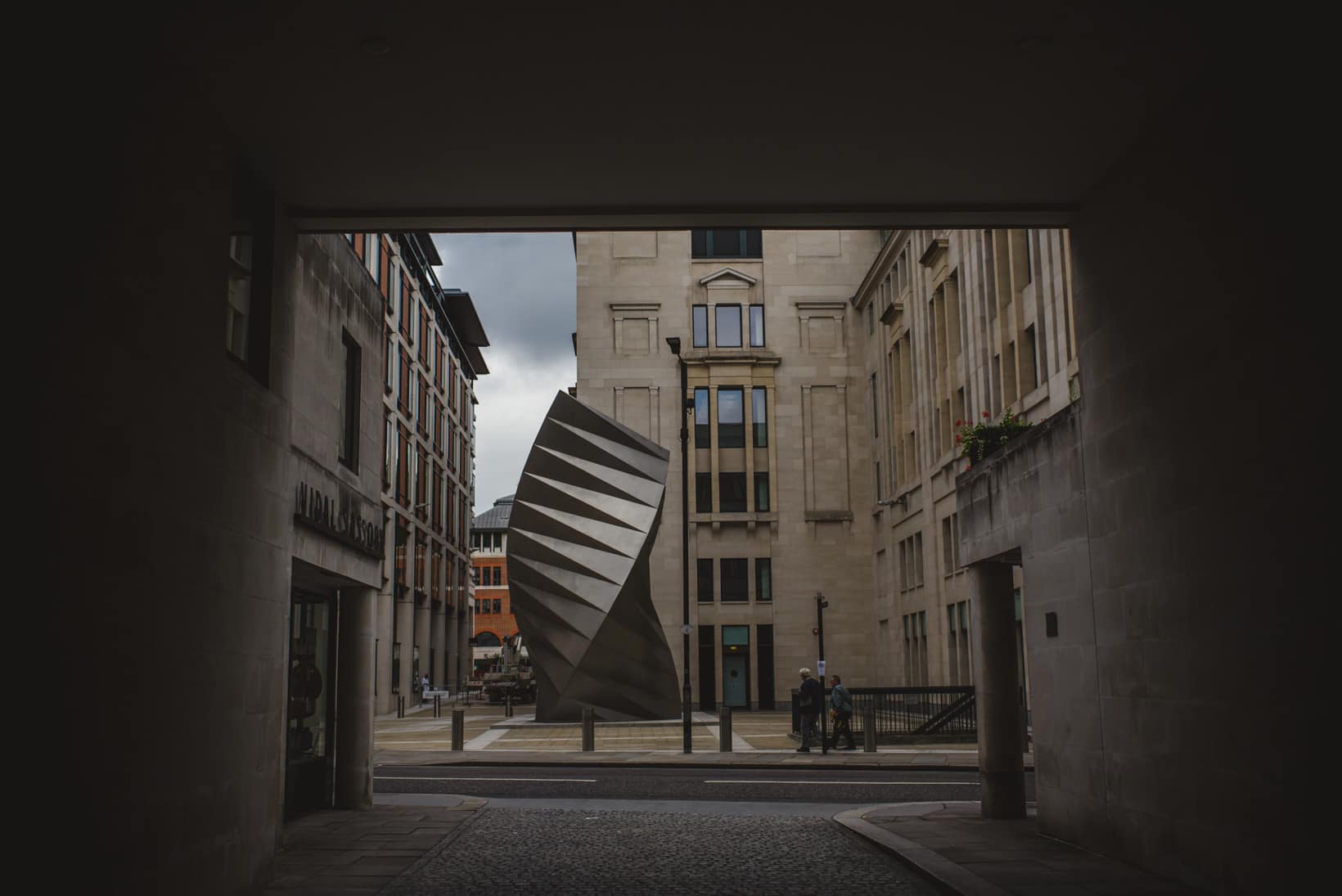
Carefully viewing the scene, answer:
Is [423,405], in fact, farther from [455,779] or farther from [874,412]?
[455,779]

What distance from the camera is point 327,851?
11719mm

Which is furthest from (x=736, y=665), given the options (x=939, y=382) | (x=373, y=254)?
(x=373, y=254)

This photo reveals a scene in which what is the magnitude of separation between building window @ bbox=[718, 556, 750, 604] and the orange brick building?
67076mm

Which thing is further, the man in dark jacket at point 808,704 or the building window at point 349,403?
the man in dark jacket at point 808,704

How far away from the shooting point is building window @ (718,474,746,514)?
57469 mm

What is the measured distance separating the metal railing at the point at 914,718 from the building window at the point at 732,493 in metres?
26.7

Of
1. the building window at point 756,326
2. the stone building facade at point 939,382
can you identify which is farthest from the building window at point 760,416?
the stone building facade at point 939,382

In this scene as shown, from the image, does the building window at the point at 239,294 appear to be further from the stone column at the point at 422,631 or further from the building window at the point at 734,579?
the stone column at the point at 422,631

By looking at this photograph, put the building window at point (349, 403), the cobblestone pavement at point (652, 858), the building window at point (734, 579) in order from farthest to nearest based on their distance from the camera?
the building window at point (734, 579) → the building window at point (349, 403) → the cobblestone pavement at point (652, 858)

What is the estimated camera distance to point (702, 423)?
189ft

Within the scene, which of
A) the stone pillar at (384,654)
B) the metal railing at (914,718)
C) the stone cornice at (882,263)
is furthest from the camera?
the stone cornice at (882,263)

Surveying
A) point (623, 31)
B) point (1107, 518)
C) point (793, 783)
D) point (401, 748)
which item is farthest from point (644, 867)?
point (401, 748)

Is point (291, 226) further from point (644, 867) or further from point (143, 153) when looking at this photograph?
point (644, 867)

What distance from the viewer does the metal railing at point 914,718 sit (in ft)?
93.4
